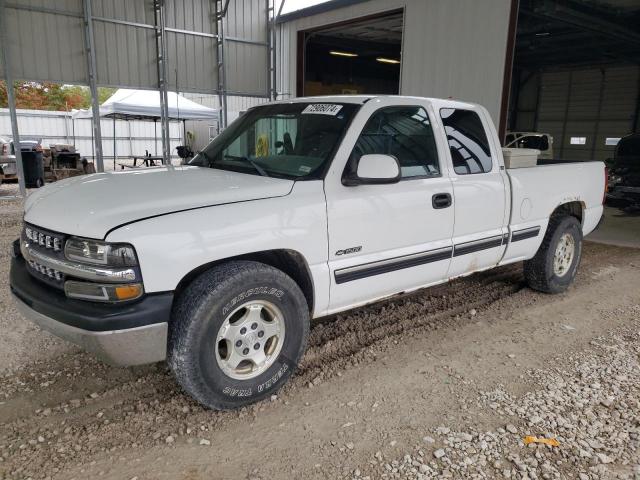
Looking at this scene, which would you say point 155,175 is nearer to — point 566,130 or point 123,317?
point 123,317

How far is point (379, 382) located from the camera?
139 inches

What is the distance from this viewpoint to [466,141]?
4.35 m

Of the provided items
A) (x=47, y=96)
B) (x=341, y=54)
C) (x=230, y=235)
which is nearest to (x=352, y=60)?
(x=341, y=54)

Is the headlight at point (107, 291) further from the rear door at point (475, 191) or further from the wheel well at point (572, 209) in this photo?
the wheel well at point (572, 209)

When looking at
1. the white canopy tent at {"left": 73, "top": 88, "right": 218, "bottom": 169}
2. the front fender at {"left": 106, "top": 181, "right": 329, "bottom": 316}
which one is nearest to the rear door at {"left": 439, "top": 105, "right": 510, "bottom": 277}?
the front fender at {"left": 106, "top": 181, "right": 329, "bottom": 316}

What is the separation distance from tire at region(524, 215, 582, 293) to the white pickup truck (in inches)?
30.2

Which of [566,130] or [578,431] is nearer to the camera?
[578,431]

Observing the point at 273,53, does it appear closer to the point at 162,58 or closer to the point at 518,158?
the point at 162,58

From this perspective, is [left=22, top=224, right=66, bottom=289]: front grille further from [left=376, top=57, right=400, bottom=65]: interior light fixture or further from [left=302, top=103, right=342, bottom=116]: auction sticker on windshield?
[left=376, top=57, right=400, bottom=65]: interior light fixture

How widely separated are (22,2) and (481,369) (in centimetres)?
1178

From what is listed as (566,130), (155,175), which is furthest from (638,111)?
(155,175)

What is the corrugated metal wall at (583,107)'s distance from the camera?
24.8 meters

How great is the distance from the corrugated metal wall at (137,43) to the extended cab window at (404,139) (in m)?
10.1

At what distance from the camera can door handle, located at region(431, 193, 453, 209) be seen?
3906 mm
